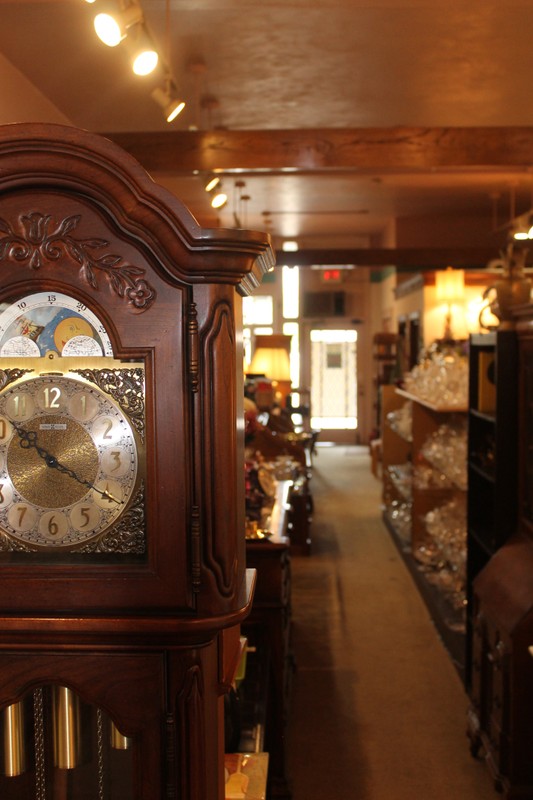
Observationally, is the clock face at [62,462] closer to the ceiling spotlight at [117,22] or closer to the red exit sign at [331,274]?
the ceiling spotlight at [117,22]

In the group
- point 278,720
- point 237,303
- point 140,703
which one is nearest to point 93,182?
point 237,303

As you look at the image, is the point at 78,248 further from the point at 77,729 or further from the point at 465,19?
the point at 465,19

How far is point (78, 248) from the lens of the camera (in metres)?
1.31

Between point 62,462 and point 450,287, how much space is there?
924 centimetres

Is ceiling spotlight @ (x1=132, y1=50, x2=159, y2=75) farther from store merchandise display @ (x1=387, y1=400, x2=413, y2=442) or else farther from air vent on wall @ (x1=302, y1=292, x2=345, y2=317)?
air vent on wall @ (x1=302, y1=292, x2=345, y2=317)

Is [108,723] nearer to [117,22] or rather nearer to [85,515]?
[85,515]

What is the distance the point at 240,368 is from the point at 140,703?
1.94 ft

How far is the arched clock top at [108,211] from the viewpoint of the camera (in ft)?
4.20

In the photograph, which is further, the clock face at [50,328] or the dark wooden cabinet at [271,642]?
the dark wooden cabinet at [271,642]

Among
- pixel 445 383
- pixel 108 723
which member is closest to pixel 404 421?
pixel 445 383

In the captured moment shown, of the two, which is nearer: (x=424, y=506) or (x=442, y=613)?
(x=442, y=613)

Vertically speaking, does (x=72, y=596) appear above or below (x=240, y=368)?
below

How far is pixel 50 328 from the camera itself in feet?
4.37

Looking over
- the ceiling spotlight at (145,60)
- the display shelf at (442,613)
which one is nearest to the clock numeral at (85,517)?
the ceiling spotlight at (145,60)
